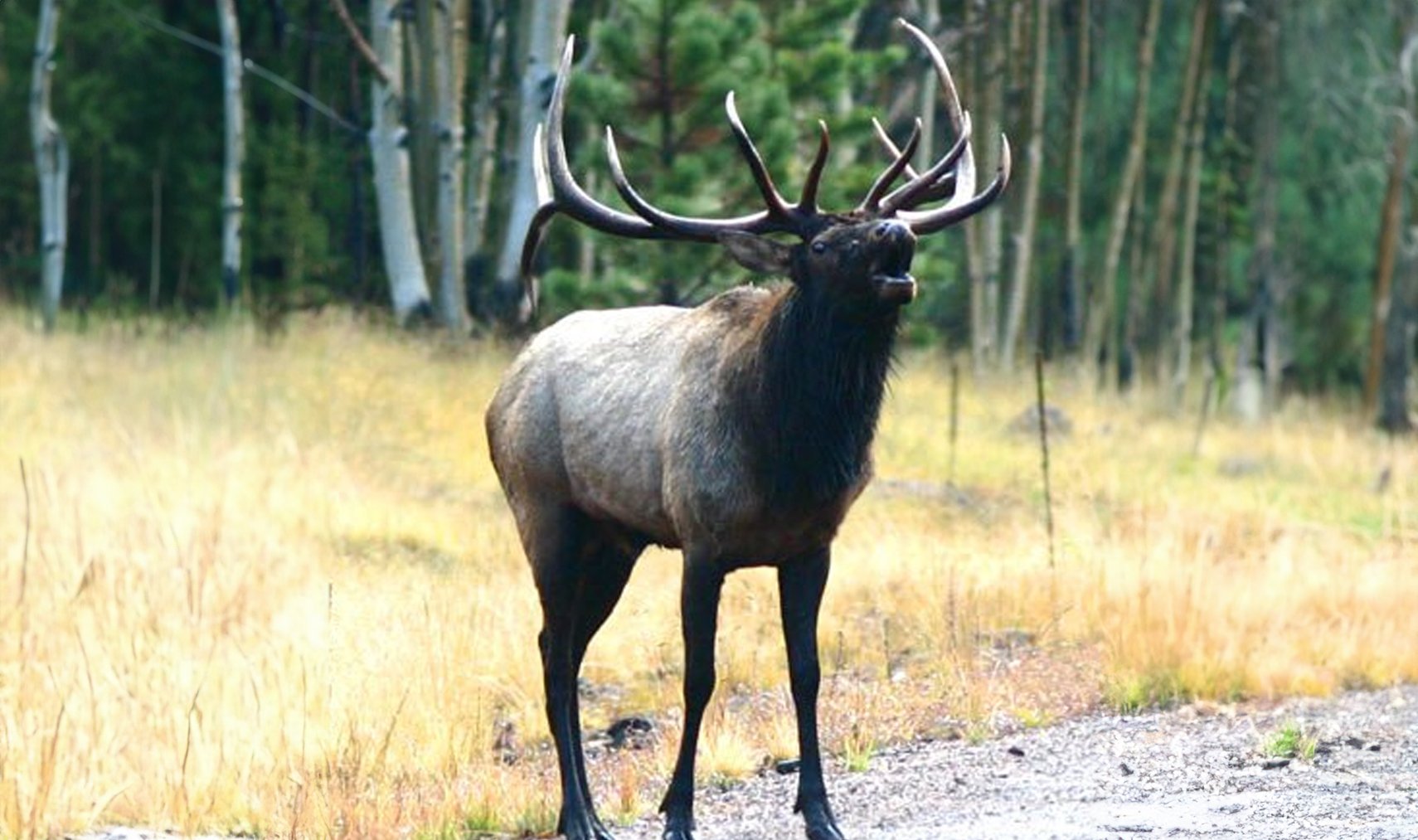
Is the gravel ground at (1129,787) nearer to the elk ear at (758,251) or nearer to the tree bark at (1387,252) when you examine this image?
the elk ear at (758,251)

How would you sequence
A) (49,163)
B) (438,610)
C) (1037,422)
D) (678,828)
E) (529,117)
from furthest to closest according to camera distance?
(49,163) → (1037,422) → (529,117) → (438,610) → (678,828)

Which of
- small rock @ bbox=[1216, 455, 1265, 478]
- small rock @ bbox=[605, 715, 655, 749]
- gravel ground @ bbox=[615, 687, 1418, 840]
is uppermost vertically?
gravel ground @ bbox=[615, 687, 1418, 840]

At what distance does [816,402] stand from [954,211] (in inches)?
35.4

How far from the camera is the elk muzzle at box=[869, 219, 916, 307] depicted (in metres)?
8.20

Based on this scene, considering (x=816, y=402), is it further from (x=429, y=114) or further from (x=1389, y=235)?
(x=1389, y=235)

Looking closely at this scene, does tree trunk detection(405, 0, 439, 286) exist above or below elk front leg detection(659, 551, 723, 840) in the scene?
above

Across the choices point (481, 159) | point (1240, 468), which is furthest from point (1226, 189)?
point (481, 159)

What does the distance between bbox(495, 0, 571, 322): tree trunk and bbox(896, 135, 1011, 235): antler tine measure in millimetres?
10960

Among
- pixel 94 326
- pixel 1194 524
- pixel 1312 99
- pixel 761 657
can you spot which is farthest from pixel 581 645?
pixel 1312 99

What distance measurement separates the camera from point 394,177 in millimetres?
22578

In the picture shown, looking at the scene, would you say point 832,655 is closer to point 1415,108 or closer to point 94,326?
point 94,326

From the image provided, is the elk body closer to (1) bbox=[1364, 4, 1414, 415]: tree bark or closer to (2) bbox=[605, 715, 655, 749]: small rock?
(2) bbox=[605, 715, 655, 749]: small rock

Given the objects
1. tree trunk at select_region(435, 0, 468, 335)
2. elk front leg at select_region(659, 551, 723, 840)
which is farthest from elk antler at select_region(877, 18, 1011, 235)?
tree trunk at select_region(435, 0, 468, 335)

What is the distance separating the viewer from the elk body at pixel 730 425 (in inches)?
338
